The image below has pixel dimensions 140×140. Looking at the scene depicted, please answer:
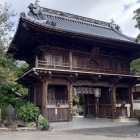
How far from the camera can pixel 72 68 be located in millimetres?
19719

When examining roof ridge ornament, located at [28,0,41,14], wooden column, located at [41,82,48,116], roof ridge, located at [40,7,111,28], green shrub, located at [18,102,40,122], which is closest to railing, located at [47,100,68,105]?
wooden column, located at [41,82,48,116]

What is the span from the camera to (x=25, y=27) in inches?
667

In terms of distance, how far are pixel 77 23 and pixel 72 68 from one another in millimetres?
8276

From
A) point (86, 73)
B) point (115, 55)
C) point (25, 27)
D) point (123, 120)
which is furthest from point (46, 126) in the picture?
point (115, 55)

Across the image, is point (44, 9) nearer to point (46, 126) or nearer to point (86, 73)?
point (86, 73)

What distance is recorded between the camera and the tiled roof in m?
23.2

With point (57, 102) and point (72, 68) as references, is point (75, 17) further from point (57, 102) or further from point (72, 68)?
point (57, 102)

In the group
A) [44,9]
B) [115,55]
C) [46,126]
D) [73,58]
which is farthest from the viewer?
[44,9]

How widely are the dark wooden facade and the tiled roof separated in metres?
1.13

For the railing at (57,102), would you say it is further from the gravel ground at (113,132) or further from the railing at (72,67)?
the gravel ground at (113,132)

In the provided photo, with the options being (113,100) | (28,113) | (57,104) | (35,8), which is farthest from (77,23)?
(28,113)

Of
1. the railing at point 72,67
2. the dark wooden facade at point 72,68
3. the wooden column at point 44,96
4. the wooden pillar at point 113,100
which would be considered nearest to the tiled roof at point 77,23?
the dark wooden facade at point 72,68

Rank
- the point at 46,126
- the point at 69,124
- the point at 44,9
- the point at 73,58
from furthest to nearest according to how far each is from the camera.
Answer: the point at 44,9
the point at 73,58
the point at 69,124
the point at 46,126

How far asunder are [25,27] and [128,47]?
10228mm
